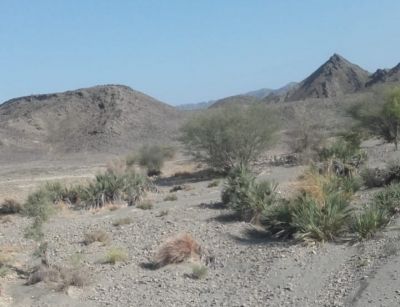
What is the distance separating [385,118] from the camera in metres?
37.8

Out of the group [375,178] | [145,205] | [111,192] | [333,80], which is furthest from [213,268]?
[333,80]

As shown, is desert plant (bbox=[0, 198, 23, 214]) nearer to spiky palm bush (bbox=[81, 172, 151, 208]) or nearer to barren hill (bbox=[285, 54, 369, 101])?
spiky palm bush (bbox=[81, 172, 151, 208])

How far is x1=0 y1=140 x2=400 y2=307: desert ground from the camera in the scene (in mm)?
11992

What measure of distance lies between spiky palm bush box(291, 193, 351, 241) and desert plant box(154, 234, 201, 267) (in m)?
2.27

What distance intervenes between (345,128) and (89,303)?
3465cm

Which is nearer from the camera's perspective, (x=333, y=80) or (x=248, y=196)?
(x=248, y=196)

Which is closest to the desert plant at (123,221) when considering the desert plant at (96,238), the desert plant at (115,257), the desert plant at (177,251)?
the desert plant at (96,238)

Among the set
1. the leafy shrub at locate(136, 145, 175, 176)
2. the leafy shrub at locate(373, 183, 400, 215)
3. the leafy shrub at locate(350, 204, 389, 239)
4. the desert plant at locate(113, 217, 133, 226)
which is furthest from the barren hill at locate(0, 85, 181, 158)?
the leafy shrub at locate(350, 204, 389, 239)

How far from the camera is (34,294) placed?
1383cm

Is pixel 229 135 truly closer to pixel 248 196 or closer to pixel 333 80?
pixel 248 196

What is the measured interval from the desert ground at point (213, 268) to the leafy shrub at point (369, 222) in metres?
0.24

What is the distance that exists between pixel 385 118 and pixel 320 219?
24.0 metres

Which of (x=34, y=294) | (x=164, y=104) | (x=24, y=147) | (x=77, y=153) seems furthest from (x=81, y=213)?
(x=164, y=104)

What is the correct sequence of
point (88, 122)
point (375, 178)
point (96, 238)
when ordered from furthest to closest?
1. point (88, 122)
2. point (375, 178)
3. point (96, 238)
